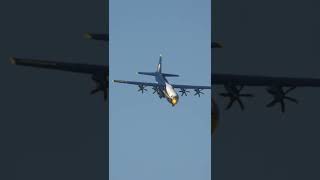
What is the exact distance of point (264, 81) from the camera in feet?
148

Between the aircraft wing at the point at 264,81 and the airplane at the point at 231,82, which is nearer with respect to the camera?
the airplane at the point at 231,82

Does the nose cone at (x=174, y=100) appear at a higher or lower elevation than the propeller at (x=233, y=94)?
lower
